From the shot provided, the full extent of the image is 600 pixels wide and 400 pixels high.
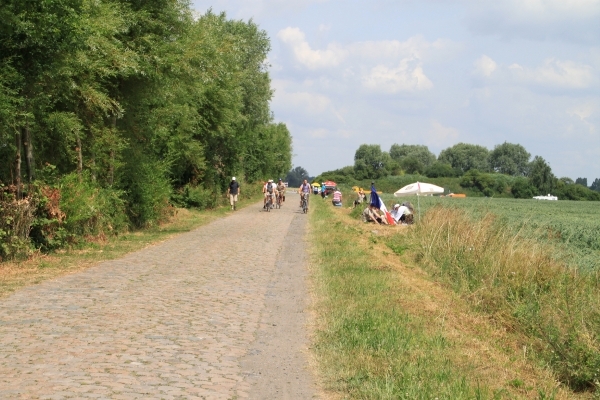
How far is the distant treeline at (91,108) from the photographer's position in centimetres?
1328

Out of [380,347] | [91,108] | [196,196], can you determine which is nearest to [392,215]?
[196,196]

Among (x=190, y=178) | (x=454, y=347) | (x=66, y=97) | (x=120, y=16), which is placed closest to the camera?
(x=454, y=347)

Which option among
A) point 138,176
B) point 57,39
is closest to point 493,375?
point 57,39

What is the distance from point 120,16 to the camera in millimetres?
17844

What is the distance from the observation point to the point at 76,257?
1555cm

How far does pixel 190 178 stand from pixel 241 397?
32616mm

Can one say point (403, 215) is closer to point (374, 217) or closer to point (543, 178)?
point (374, 217)

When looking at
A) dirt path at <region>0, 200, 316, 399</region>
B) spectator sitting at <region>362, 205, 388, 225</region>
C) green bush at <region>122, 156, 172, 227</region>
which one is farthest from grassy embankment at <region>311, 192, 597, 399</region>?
spectator sitting at <region>362, 205, 388, 225</region>

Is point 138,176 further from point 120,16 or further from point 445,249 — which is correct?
point 445,249

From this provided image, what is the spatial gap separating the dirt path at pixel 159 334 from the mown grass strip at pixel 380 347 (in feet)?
1.21

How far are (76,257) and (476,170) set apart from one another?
100101mm

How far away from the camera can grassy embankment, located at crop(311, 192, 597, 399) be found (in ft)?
22.0

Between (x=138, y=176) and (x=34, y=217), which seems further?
(x=138, y=176)

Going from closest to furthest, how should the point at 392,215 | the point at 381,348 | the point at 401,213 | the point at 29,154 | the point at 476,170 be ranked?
the point at 381,348
the point at 29,154
the point at 401,213
the point at 392,215
the point at 476,170
